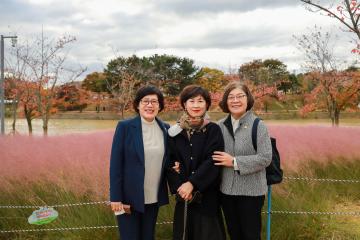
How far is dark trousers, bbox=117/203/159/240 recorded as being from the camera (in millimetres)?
2801

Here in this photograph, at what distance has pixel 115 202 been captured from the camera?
270cm

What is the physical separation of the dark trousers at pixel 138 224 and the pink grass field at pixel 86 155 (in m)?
1.24

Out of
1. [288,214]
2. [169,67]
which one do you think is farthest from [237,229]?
[169,67]

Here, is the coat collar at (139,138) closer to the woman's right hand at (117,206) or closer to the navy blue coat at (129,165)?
the navy blue coat at (129,165)

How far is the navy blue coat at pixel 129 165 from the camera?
8.82ft

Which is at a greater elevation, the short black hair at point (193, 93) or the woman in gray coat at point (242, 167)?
the short black hair at point (193, 93)

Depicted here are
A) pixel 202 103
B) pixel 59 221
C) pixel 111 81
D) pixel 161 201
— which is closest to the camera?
pixel 202 103

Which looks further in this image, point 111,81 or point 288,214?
point 111,81

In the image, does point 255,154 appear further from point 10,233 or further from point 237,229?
point 10,233

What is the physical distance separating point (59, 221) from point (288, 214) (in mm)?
2457

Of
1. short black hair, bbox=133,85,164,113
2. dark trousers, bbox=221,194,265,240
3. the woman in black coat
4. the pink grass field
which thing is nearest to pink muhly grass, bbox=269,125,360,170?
the pink grass field

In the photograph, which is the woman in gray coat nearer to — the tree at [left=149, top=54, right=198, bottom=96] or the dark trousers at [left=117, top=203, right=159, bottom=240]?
the dark trousers at [left=117, top=203, right=159, bottom=240]

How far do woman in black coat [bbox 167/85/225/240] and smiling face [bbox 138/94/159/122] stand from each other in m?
0.19

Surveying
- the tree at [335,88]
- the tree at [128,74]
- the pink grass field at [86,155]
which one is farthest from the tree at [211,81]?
the pink grass field at [86,155]
